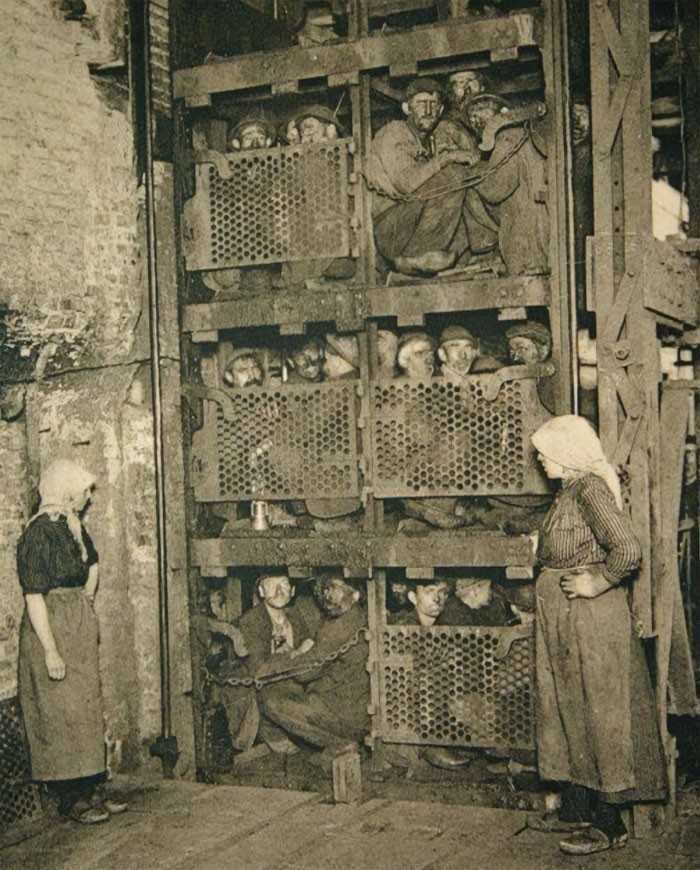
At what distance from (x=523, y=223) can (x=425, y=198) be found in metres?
0.72

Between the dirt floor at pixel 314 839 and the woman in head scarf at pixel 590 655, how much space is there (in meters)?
0.33

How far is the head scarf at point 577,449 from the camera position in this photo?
6771 millimetres

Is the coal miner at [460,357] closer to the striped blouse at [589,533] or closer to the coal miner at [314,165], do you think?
the coal miner at [314,165]

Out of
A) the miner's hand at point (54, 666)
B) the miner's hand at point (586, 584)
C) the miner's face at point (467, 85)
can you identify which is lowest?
the miner's hand at point (54, 666)

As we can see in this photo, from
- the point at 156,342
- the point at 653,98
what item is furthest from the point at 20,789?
the point at 653,98

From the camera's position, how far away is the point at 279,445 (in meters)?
8.52

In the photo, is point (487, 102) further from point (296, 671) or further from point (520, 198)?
point (296, 671)

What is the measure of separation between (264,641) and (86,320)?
2.67m

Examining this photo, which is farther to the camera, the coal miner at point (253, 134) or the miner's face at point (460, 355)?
the coal miner at point (253, 134)

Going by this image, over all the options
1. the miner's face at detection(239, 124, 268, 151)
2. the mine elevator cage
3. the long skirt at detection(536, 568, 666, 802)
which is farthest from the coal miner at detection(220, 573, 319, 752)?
the miner's face at detection(239, 124, 268, 151)

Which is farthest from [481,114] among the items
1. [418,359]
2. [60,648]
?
[60,648]

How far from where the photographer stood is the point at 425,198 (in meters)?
8.19

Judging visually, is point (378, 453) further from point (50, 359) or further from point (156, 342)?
point (50, 359)

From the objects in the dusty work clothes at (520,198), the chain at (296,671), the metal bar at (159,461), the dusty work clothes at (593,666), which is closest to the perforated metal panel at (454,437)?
the dusty work clothes at (520,198)
